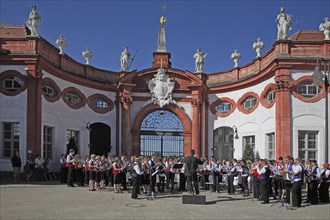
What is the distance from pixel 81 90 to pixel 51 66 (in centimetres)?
389

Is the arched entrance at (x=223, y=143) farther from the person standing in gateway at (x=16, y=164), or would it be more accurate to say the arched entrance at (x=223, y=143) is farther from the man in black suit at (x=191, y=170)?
the person standing in gateway at (x=16, y=164)

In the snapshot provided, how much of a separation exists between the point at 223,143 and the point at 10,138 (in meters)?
14.1

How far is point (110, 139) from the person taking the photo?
29875 mm

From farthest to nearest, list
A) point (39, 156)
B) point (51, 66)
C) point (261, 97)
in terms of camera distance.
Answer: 1. point (261, 97)
2. point (51, 66)
3. point (39, 156)

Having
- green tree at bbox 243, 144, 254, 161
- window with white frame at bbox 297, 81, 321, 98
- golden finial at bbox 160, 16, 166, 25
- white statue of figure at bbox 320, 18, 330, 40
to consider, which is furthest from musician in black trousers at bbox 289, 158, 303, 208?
golden finial at bbox 160, 16, 166, 25

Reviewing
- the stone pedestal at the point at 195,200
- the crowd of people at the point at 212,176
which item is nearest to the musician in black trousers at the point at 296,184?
the crowd of people at the point at 212,176

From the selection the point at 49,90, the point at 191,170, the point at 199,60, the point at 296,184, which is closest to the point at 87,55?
the point at 49,90

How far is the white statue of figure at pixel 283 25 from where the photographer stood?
942 inches

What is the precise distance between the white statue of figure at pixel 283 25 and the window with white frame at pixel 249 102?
5.01 m

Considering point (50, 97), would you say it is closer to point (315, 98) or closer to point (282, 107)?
point (282, 107)

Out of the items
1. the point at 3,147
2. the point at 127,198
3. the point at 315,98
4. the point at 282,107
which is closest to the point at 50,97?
the point at 3,147

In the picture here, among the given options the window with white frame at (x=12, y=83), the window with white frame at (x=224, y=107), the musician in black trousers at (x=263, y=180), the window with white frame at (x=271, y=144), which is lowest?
the musician in black trousers at (x=263, y=180)

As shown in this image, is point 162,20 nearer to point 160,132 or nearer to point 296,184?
point 160,132

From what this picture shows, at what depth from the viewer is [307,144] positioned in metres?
23.5
